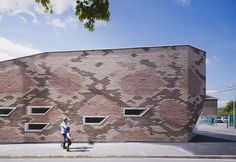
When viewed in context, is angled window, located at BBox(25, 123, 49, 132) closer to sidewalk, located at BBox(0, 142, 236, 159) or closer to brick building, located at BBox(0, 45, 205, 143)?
brick building, located at BBox(0, 45, 205, 143)

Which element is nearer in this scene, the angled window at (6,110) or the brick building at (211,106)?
the angled window at (6,110)

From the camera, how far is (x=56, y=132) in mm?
14406

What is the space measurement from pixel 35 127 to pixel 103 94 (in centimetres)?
488

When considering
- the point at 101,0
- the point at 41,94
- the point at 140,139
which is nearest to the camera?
the point at 101,0

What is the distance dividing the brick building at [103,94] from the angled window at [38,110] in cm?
1

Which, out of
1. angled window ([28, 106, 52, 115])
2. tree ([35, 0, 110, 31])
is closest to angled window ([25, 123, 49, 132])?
angled window ([28, 106, 52, 115])

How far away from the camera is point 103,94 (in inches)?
570

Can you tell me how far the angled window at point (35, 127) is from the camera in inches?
569

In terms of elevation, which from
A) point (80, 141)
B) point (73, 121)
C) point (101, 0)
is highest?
point (101, 0)

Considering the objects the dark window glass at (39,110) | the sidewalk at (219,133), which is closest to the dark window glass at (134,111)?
the sidewalk at (219,133)

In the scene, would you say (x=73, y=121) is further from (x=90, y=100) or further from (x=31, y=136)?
(x=31, y=136)

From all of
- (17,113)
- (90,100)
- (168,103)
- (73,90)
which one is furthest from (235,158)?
(17,113)

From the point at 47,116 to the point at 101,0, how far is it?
397 inches

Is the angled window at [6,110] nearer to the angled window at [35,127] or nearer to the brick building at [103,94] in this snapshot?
the brick building at [103,94]
